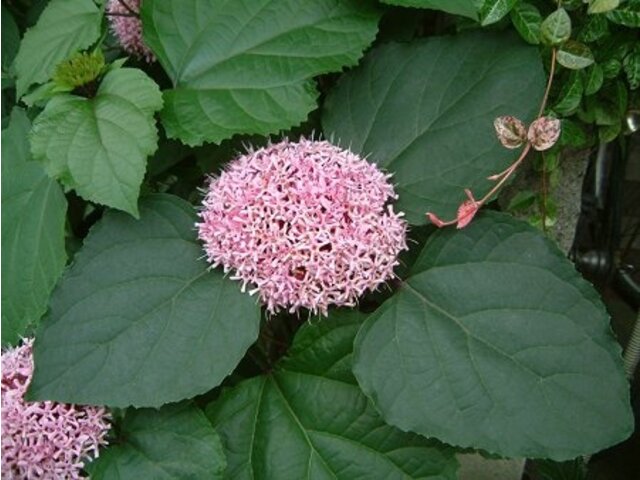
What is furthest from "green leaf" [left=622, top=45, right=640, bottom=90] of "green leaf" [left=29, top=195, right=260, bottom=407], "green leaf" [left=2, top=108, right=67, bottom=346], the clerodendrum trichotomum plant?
"green leaf" [left=2, top=108, right=67, bottom=346]

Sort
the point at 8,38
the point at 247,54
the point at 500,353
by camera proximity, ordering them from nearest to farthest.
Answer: the point at 500,353 → the point at 247,54 → the point at 8,38

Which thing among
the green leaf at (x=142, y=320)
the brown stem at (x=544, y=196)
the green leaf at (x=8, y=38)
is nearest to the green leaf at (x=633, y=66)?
the brown stem at (x=544, y=196)

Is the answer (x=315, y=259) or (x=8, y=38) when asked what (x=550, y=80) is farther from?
(x=8, y=38)

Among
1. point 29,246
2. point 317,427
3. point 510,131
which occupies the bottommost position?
point 317,427

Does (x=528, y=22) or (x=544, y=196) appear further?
(x=544, y=196)

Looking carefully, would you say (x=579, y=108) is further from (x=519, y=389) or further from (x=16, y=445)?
(x=16, y=445)

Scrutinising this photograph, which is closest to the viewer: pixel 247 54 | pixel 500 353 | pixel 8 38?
pixel 500 353

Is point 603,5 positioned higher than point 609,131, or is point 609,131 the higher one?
point 603,5

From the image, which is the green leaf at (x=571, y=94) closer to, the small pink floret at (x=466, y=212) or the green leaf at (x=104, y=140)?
the small pink floret at (x=466, y=212)

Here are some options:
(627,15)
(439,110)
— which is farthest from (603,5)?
(439,110)
